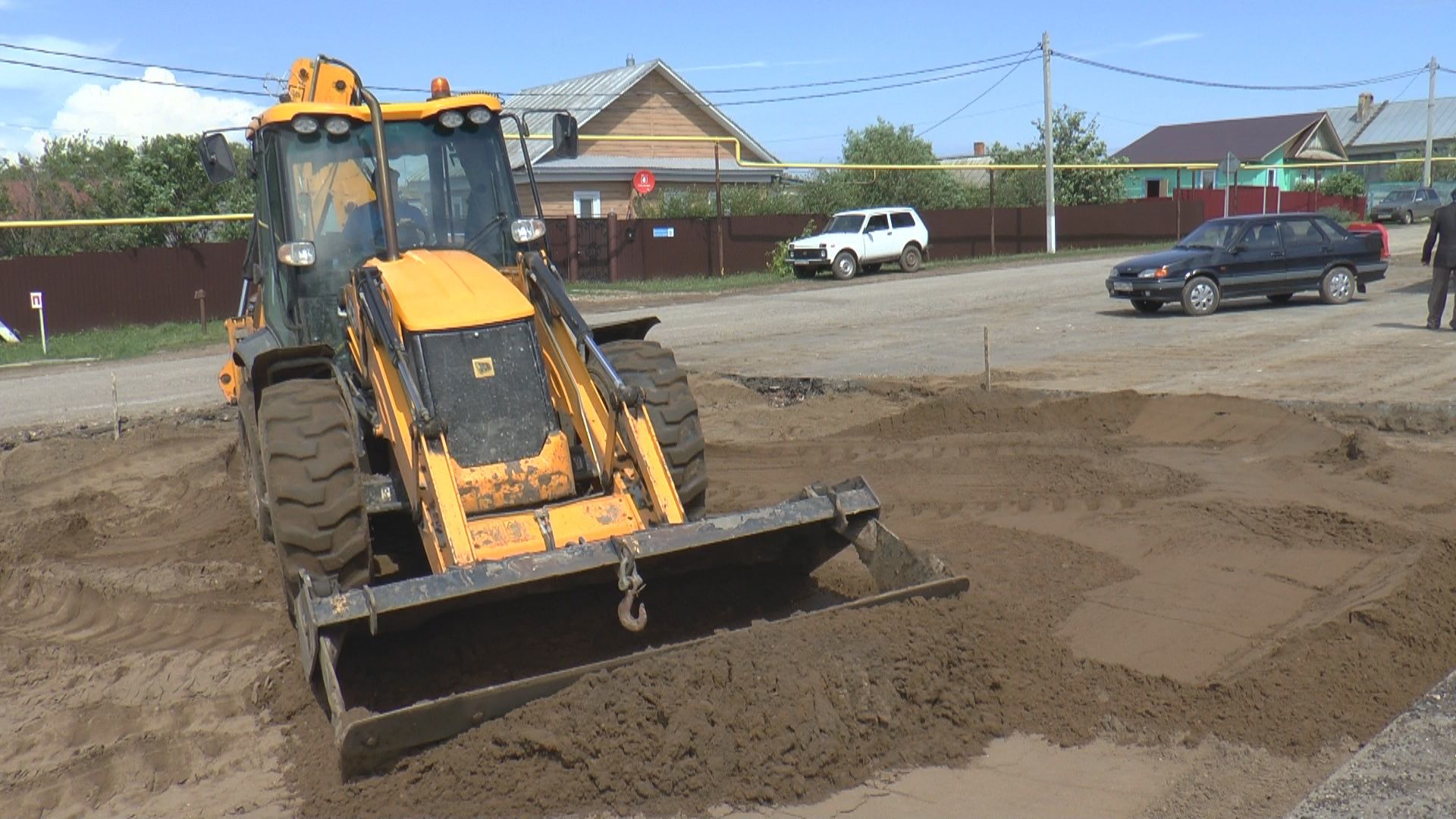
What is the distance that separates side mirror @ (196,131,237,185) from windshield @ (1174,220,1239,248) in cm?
1647

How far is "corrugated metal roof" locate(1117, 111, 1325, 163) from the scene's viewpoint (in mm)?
63094

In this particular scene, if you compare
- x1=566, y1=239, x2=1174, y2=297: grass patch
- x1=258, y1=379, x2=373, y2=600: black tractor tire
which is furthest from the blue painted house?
x1=258, y1=379, x2=373, y2=600: black tractor tire

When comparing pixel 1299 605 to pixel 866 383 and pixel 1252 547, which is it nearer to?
pixel 1252 547

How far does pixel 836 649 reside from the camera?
5.14m

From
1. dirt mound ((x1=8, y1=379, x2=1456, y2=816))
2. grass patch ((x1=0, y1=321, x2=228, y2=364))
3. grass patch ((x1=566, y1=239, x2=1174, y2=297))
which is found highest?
grass patch ((x1=566, y1=239, x2=1174, y2=297))

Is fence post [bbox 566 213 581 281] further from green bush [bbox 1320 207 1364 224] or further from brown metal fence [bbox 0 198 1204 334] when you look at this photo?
green bush [bbox 1320 207 1364 224]

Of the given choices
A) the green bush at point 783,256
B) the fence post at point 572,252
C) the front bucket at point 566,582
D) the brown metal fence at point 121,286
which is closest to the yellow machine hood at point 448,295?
the front bucket at point 566,582

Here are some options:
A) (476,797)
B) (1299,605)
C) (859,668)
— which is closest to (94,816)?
(476,797)

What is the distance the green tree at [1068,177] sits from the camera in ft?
150

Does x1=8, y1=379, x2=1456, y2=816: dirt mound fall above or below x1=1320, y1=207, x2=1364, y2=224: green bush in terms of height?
below

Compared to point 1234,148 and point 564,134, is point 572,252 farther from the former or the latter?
point 1234,148

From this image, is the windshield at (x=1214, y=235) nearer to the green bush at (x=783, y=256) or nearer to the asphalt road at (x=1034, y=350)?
the asphalt road at (x=1034, y=350)

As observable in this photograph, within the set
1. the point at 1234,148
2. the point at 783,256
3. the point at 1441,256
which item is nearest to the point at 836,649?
the point at 1441,256

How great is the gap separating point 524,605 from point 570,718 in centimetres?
133
